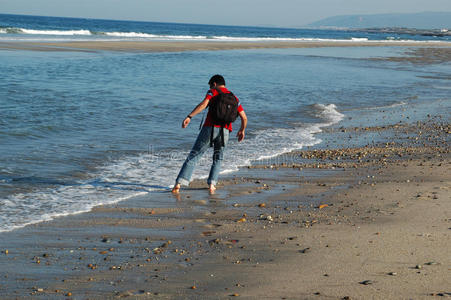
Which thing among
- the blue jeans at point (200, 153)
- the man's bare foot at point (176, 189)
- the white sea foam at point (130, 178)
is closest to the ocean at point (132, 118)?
the white sea foam at point (130, 178)

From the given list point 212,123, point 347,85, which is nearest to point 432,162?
point 212,123

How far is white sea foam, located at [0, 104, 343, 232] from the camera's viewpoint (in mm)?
6105

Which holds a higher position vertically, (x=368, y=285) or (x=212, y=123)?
(x=212, y=123)

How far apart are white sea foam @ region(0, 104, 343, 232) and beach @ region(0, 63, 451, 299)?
0.29 metres

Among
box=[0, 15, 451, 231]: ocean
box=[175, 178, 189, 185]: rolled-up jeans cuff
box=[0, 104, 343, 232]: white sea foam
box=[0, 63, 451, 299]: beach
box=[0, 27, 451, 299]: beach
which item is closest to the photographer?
box=[0, 63, 451, 299]: beach

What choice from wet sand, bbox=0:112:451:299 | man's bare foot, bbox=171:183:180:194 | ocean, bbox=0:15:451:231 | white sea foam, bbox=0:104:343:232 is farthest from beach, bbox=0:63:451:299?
ocean, bbox=0:15:451:231

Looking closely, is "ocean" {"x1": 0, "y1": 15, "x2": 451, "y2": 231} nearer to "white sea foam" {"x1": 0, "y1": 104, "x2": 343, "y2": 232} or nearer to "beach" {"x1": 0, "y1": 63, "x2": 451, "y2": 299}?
"white sea foam" {"x1": 0, "y1": 104, "x2": 343, "y2": 232}

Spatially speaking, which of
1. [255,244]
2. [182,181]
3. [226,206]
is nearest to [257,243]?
[255,244]

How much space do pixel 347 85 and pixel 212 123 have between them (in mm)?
15404

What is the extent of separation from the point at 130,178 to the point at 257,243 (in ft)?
10.4

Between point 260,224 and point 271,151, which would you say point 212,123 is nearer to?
point 260,224

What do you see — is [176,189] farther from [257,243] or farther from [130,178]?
[257,243]

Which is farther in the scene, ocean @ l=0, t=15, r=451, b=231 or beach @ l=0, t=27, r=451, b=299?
ocean @ l=0, t=15, r=451, b=231

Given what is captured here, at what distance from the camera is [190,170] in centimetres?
714
